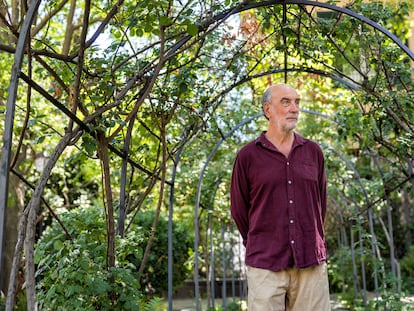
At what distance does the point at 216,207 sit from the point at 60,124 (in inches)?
87.8

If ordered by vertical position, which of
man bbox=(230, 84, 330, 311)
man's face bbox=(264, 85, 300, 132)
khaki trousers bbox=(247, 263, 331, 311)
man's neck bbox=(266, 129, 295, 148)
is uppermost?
man's face bbox=(264, 85, 300, 132)

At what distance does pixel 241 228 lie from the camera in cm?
280

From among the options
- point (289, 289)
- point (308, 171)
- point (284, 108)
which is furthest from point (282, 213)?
point (284, 108)

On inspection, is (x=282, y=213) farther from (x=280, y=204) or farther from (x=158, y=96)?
Result: (x=158, y=96)

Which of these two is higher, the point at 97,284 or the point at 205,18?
the point at 205,18

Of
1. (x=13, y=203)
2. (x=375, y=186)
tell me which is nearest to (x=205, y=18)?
(x=375, y=186)

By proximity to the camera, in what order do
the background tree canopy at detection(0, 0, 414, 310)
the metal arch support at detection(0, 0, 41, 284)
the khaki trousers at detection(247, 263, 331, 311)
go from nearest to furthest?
the metal arch support at detection(0, 0, 41, 284) < the khaki trousers at detection(247, 263, 331, 311) < the background tree canopy at detection(0, 0, 414, 310)

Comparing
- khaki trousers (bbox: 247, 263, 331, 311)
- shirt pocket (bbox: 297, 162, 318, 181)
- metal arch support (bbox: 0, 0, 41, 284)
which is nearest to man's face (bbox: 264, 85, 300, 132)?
shirt pocket (bbox: 297, 162, 318, 181)

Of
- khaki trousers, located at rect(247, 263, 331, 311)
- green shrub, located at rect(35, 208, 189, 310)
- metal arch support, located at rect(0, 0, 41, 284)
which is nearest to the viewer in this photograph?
metal arch support, located at rect(0, 0, 41, 284)

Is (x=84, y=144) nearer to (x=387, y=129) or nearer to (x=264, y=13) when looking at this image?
(x=264, y=13)

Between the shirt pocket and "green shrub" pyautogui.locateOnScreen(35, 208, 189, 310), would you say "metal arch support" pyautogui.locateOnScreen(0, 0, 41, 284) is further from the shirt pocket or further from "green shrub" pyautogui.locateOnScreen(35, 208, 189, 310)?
the shirt pocket

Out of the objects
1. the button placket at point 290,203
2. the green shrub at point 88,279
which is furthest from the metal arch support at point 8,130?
the button placket at point 290,203

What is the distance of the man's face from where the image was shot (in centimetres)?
267

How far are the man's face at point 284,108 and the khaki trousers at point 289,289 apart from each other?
623mm
